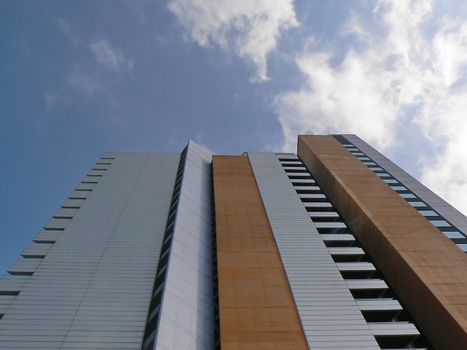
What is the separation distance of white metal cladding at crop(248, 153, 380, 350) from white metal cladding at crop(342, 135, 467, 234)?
1464 centimetres

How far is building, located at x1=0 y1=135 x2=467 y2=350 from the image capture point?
21.6 meters

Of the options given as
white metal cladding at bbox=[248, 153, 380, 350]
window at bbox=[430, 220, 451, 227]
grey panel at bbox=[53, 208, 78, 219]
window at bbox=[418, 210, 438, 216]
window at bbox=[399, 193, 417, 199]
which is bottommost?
white metal cladding at bbox=[248, 153, 380, 350]

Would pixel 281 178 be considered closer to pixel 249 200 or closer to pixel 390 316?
pixel 249 200

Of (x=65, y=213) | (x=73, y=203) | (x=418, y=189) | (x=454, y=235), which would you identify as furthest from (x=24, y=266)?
(x=418, y=189)

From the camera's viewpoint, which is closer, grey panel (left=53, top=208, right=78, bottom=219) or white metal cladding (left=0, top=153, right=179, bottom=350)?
white metal cladding (left=0, top=153, right=179, bottom=350)

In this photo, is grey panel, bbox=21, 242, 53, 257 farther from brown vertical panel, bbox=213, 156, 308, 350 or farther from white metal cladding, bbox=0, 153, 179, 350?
brown vertical panel, bbox=213, 156, 308, 350

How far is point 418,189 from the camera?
43.8m

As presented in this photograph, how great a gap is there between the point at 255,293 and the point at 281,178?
21.1m

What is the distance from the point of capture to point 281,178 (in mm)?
43812

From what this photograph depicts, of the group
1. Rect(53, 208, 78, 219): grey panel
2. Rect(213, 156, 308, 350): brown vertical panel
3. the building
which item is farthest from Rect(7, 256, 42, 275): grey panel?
Rect(213, 156, 308, 350): brown vertical panel

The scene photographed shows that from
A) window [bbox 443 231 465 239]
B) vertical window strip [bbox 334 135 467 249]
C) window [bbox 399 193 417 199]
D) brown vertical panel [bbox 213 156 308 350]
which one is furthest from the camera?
window [bbox 399 193 417 199]

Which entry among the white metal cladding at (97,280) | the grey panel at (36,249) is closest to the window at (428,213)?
the white metal cladding at (97,280)

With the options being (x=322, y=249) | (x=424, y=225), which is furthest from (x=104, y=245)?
(x=424, y=225)

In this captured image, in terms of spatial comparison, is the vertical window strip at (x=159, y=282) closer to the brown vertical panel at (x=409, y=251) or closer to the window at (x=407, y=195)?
the brown vertical panel at (x=409, y=251)
